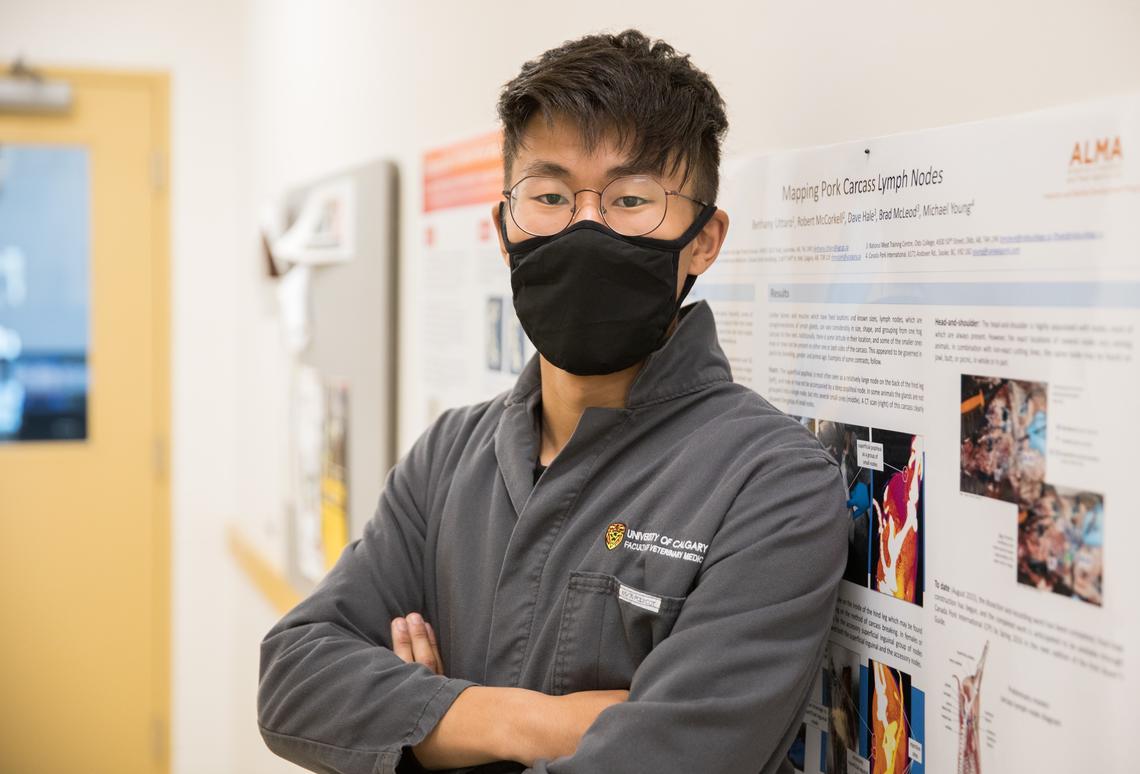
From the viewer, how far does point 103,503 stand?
3936 mm

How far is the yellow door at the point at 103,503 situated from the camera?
3.85 meters

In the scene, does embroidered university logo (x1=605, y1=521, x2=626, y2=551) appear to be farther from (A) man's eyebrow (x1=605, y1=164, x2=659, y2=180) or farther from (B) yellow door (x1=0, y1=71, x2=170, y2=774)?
(B) yellow door (x1=0, y1=71, x2=170, y2=774)

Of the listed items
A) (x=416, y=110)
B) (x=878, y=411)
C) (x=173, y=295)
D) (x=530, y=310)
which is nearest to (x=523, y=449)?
(x=530, y=310)

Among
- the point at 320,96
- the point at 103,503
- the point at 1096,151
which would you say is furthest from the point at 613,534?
the point at 103,503

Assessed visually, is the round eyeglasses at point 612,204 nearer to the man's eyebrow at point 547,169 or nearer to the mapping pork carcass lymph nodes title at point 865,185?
the man's eyebrow at point 547,169

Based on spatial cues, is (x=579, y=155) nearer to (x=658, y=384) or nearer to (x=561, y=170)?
(x=561, y=170)

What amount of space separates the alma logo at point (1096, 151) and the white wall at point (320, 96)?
0.18 feet

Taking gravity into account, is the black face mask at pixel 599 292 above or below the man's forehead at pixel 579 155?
below

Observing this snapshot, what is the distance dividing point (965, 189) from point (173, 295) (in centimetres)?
352

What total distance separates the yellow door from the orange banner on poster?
6.96 feet

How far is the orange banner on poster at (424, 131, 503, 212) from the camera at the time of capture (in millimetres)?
1915

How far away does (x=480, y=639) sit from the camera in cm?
123

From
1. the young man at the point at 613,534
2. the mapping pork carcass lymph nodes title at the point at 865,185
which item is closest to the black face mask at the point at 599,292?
the young man at the point at 613,534

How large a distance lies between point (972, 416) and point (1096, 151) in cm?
26
